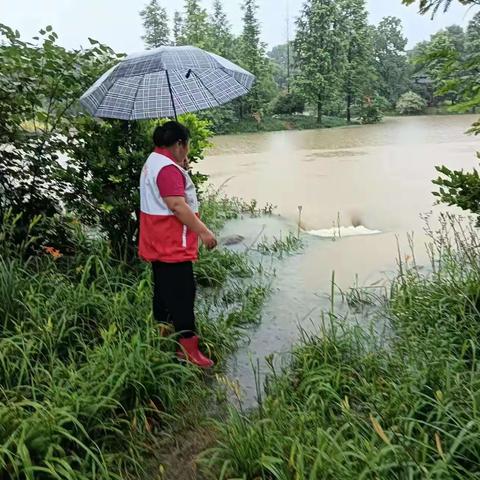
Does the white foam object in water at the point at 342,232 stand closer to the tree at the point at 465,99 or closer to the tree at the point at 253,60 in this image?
the tree at the point at 465,99

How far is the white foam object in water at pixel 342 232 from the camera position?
19.6 ft

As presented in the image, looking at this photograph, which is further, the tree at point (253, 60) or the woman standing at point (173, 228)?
the tree at point (253, 60)

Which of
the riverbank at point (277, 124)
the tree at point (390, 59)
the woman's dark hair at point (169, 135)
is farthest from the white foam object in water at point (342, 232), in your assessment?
the tree at point (390, 59)

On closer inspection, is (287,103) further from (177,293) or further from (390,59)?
(177,293)

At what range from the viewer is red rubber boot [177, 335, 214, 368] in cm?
262

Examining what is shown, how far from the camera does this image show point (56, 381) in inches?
87.7

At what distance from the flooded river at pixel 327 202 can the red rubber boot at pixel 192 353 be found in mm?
195

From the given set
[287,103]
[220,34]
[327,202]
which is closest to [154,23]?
[220,34]

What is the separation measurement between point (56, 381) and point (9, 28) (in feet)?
8.57

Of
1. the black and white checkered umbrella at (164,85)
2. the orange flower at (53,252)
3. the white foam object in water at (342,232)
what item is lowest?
the white foam object in water at (342,232)

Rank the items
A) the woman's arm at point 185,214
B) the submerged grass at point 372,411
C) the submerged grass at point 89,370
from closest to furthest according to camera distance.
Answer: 1. the submerged grass at point 372,411
2. the submerged grass at point 89,370
3. the woman's arm at point 185,214

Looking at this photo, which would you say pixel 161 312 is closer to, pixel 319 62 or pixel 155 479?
pixel 155 479

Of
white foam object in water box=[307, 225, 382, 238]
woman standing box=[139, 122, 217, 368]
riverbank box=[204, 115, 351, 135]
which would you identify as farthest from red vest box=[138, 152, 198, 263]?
riverbank box=[204, 115, 351, 135]

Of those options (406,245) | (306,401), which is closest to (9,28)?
(306,401)
